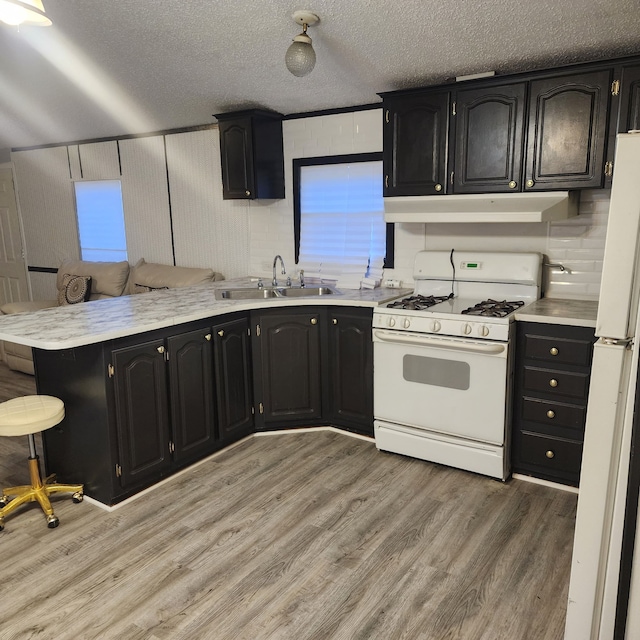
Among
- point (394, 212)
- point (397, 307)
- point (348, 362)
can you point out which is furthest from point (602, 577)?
point (394, 212)

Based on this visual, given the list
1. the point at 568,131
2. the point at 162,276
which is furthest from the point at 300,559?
the point at 162,276

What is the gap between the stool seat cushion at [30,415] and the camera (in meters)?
2.61

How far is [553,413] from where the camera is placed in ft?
9.94

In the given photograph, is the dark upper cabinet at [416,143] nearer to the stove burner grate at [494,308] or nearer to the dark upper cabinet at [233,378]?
the stove burner grate at [494,308]

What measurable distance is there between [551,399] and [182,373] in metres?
2.07

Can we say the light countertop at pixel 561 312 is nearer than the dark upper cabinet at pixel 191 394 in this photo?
Yes

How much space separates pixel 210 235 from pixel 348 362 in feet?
6.74

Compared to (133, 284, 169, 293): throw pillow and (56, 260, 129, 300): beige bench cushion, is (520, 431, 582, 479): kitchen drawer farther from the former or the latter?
(56, 260, 129, 300): beige bench cushion

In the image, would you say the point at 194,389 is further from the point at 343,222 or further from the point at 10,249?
the point at 10,249

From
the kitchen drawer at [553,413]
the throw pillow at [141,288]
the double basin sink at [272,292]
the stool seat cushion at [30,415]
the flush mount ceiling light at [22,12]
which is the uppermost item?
the flush mount ceiling light at [22,12]

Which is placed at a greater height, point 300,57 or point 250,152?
point 300,57

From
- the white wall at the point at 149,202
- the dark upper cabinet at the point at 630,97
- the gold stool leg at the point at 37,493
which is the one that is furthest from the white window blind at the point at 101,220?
the dark upper cabinet at the point at 630,97

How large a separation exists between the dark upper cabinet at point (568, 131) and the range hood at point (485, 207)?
8 centimetres

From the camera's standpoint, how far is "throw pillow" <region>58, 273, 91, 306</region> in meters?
5.43
